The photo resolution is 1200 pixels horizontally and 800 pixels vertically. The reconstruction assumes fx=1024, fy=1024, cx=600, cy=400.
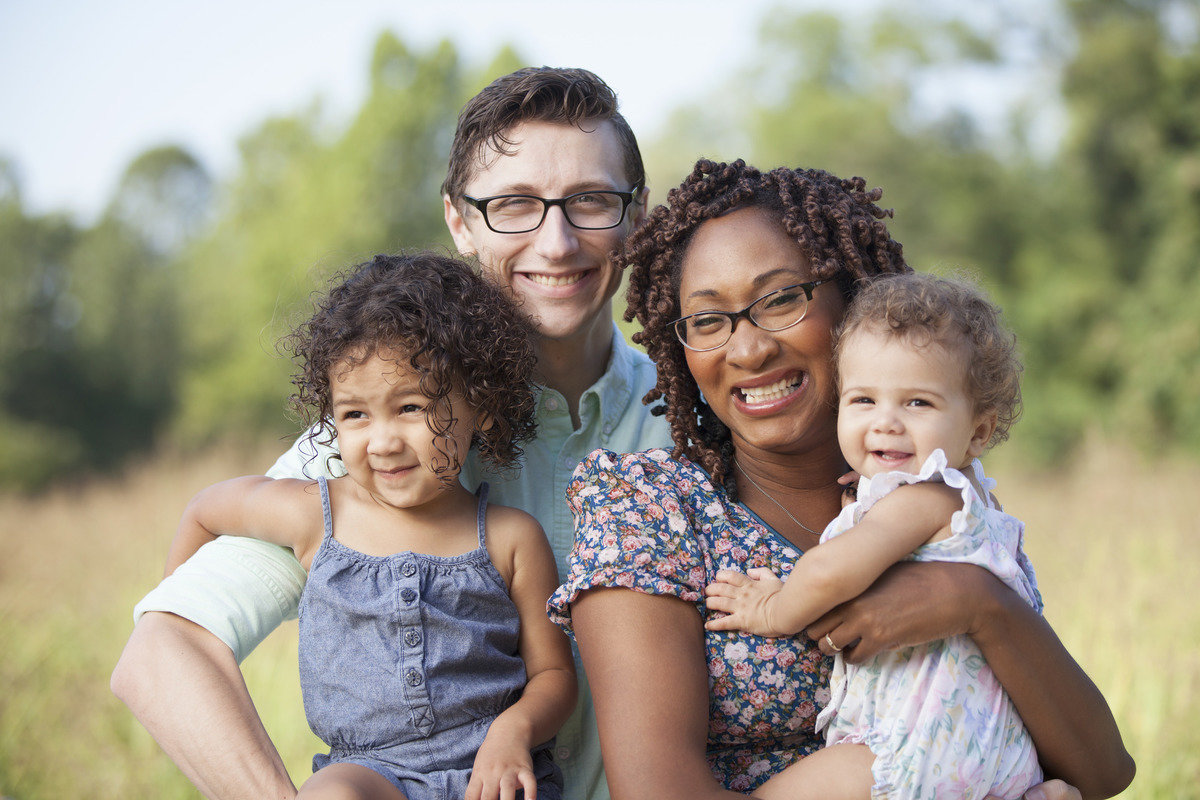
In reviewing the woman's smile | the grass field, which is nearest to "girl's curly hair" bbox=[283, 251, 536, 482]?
the woman's smile

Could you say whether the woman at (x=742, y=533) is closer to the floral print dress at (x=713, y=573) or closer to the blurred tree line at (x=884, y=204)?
the floral print dress at (x=713, y=573)

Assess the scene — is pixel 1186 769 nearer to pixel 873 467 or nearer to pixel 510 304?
pixel 873 467

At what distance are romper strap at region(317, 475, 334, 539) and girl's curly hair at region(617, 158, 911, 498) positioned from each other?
858mm

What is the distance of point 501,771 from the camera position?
216cm

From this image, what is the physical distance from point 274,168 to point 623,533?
2184cm

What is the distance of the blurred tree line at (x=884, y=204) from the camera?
13.3 metres

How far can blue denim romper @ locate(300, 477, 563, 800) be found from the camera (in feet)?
7.60

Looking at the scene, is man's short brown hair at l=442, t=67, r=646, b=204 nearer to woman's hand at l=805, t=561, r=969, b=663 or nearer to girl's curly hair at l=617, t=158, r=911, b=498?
girl's curly hair at l=617, t=158, r=911, b=498

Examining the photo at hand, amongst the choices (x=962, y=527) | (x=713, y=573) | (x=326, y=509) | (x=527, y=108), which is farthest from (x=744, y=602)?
(x=527, y=108)

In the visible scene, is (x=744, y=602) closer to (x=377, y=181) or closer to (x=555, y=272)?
(x=555, y=272)

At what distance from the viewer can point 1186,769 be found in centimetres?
455

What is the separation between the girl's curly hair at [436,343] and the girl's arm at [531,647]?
0.66 ft

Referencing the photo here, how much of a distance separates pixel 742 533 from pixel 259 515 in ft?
3.84

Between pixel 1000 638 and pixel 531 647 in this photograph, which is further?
pixel 531 647
